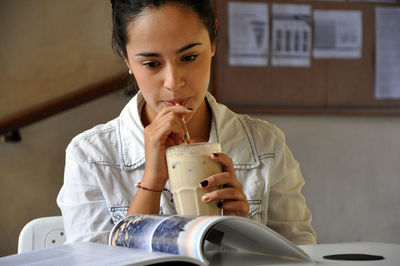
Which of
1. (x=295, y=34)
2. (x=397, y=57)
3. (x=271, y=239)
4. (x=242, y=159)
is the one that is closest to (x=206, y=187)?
(x=271, y=239)

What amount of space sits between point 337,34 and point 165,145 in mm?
1846

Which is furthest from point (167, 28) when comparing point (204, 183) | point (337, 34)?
point (337, 34)

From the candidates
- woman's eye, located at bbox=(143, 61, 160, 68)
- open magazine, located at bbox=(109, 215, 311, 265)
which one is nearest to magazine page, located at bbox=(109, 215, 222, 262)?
open magazine, located at bbox=(109, 215, 311, 265)

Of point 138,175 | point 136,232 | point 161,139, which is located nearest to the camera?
point 136,232

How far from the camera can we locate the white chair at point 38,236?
1.41 meters

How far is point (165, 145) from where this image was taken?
115cm

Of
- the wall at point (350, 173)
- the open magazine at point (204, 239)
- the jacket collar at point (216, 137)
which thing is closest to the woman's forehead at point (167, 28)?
the jacket collar at point (216, 137)

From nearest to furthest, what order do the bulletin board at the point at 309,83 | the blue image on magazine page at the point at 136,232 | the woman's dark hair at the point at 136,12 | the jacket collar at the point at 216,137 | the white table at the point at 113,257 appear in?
the white table at the point at 113,257, the blue image on magazine page at the point at 136,232, the woman's dark hair at the point at 136,12, the jacket collar at the point at 216,137, the bulletin board at the point at 309,83

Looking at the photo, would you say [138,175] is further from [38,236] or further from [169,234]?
[169,234]

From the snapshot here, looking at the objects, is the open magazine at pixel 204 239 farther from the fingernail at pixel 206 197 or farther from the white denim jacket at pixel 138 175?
the white denim jacket at pixel 138 175

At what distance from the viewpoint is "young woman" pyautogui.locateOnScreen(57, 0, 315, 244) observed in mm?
1129

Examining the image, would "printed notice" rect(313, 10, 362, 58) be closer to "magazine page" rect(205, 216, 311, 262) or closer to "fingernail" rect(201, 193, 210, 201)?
"fingernail" rect(201, 193, 210, 201)

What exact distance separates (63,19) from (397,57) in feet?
5.07

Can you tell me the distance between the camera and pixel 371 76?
280 centimetres
